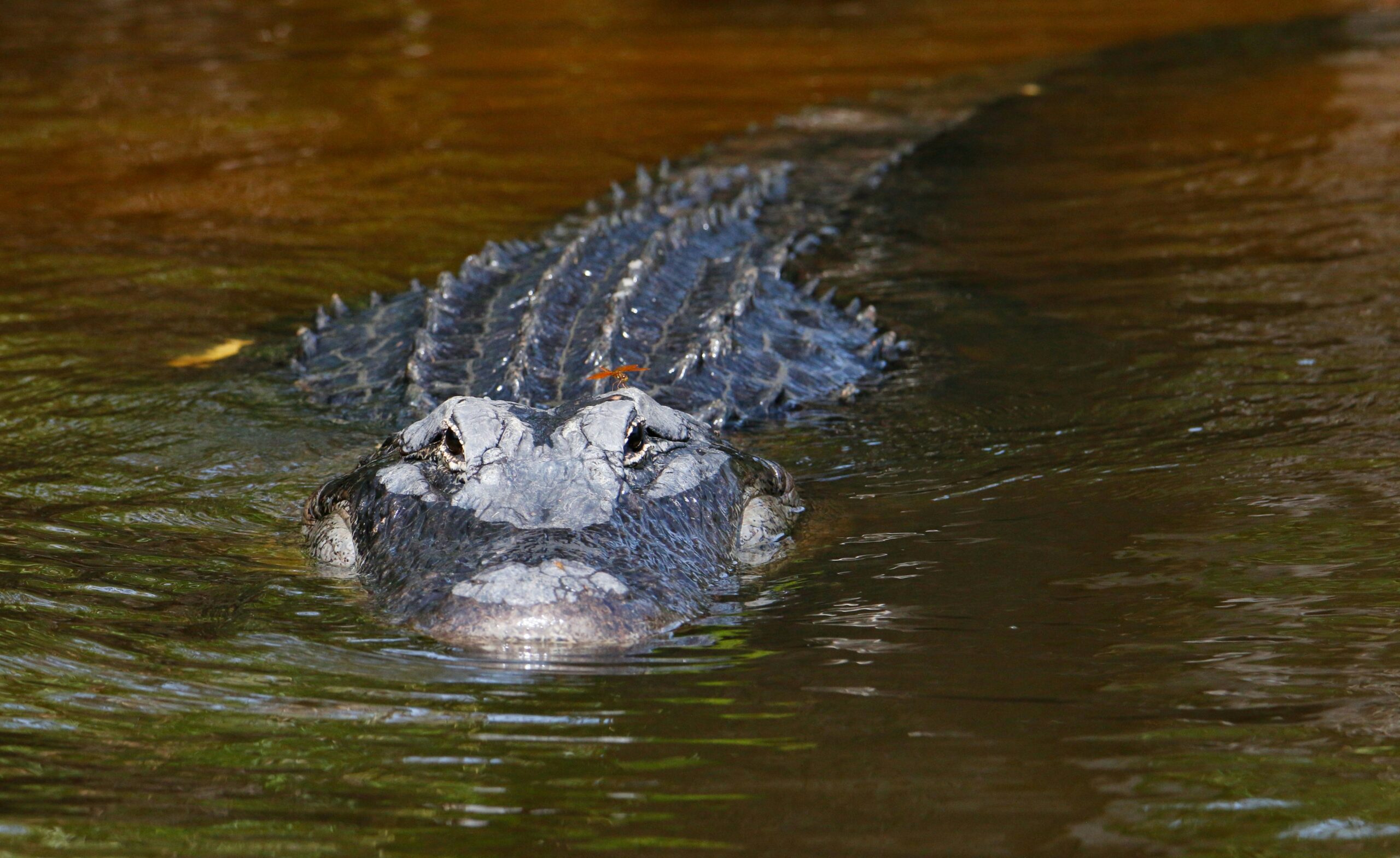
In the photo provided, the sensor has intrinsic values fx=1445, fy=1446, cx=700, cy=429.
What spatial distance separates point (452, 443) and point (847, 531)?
1157mm

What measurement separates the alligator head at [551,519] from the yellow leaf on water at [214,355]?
6.88 feet

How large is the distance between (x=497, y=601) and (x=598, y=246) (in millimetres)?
3658

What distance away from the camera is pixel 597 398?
405cm

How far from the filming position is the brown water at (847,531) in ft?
8.05

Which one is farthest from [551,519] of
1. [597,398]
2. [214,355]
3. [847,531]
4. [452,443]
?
[214,355]

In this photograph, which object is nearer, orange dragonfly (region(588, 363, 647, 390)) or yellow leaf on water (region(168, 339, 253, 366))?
orange dragonfly (region(588, 363, 647, 390))

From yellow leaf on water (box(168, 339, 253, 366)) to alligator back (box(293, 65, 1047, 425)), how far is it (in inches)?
14.1

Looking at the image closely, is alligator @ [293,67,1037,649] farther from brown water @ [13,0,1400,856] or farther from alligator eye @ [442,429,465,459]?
brown water @ [13,0,1400,856]

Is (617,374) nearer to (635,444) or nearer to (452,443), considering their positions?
(635,444)

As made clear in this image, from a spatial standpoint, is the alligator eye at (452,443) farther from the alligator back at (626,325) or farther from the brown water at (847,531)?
the alligator back at (626,325)

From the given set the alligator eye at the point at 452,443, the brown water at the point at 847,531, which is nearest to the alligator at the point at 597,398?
the alligator eye at the point at 452,443

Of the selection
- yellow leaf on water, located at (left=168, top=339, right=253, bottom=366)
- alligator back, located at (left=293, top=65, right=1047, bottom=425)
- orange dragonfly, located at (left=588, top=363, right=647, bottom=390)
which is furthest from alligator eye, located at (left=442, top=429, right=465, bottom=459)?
yellow leaf on water, located at (left=168, top=339, right=253, bottom=366)

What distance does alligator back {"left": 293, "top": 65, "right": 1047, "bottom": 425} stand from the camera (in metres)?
5.21

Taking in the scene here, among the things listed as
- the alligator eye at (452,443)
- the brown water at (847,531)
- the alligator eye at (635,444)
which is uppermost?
the alligator eye at (452,443)
